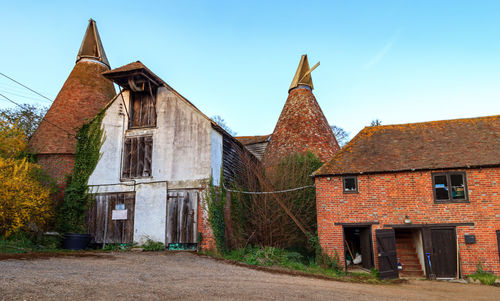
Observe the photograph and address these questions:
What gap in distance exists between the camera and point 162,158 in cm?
1556

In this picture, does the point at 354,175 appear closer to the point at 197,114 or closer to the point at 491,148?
the point at 491,148

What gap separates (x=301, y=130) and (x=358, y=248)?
22.6 feet

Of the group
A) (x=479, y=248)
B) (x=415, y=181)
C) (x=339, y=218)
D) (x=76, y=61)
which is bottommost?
(x=479, y=248)

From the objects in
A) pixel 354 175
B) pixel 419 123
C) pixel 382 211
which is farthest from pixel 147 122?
pixel 419 123

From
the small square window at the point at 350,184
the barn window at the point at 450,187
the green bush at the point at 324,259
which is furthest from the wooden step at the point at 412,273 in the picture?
the small square window at the point at 350,184

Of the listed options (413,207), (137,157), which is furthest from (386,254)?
(137,157)

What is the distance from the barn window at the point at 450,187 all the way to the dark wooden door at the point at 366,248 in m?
2.70

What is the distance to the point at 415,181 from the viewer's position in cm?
1337

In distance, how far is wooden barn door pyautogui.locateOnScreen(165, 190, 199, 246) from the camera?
47.1ft

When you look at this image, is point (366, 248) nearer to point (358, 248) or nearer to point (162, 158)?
point (358, 248)

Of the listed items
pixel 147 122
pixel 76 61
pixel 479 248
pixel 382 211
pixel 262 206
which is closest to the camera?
pixel 479 248

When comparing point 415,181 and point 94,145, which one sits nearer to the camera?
point 415,181

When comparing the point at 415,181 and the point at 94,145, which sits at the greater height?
the point at 94,145

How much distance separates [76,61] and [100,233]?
12.0m
